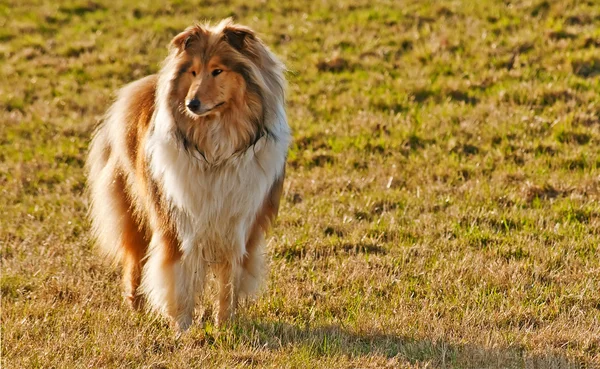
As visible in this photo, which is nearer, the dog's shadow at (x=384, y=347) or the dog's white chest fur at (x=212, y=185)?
the dog's shadow at (x=384, y=347)

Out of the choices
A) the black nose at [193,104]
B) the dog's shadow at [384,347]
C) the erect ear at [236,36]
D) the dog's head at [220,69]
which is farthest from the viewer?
the erect ear at [236,36]

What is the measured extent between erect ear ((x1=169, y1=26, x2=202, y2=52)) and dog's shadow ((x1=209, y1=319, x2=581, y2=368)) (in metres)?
1.95

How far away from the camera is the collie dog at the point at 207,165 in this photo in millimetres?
5918

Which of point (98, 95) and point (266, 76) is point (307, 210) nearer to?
point (266, 76)

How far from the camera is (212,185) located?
20.0 feet

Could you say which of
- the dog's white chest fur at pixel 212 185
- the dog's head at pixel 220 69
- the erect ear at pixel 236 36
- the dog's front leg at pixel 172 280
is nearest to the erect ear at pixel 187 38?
the dog's head at pixel 220 69

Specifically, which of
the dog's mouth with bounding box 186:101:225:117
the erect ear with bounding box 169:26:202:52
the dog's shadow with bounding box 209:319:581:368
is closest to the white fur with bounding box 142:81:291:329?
the dog's mouth with bounding box 186:101:225:117

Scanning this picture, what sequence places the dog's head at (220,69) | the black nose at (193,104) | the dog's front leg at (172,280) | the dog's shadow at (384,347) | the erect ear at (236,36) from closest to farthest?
1. the dog's shadow at (384,347)
2. the black nose at (193,104)
3. the dog's head at (220,69)
4. the erect ear at (236,36)
5. the dog's front leg at (172,280)

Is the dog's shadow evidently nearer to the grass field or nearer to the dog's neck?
the grass field

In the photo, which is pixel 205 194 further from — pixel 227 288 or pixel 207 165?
pixel 227 288

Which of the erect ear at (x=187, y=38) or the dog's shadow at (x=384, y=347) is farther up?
the erect ear at (x=187, y=38)

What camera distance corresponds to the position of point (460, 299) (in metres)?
6.59

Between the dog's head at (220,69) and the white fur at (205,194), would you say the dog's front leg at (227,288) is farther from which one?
the dog's head at (220,69)

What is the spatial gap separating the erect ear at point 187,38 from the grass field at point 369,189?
6.34 feet
